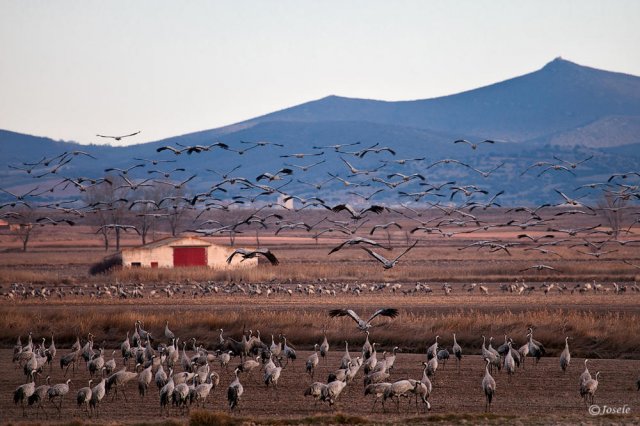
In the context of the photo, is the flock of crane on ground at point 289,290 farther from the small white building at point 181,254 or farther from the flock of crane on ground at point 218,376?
the flock of crane on ground at point 218,376

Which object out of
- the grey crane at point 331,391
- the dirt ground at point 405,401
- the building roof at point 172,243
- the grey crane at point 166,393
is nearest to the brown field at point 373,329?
the dirt ground at point 405,401

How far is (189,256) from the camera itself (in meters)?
70.2

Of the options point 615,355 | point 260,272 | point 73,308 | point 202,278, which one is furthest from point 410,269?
point 615,355

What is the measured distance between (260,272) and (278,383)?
1625 inches

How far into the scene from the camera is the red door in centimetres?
7000

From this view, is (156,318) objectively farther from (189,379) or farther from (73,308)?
(189,379)

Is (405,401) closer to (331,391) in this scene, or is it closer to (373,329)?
(331,391)

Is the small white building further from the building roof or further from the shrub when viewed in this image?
the shrub

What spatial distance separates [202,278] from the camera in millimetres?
62406

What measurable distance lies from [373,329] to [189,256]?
40.2 metres

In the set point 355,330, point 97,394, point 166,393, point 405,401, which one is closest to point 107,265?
point 355,330

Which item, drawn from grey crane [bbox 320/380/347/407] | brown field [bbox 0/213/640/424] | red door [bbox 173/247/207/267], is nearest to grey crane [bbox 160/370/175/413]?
brown field [bbox 0/213/640/424]

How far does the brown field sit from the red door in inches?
162

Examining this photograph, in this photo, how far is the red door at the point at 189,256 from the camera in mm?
70000
